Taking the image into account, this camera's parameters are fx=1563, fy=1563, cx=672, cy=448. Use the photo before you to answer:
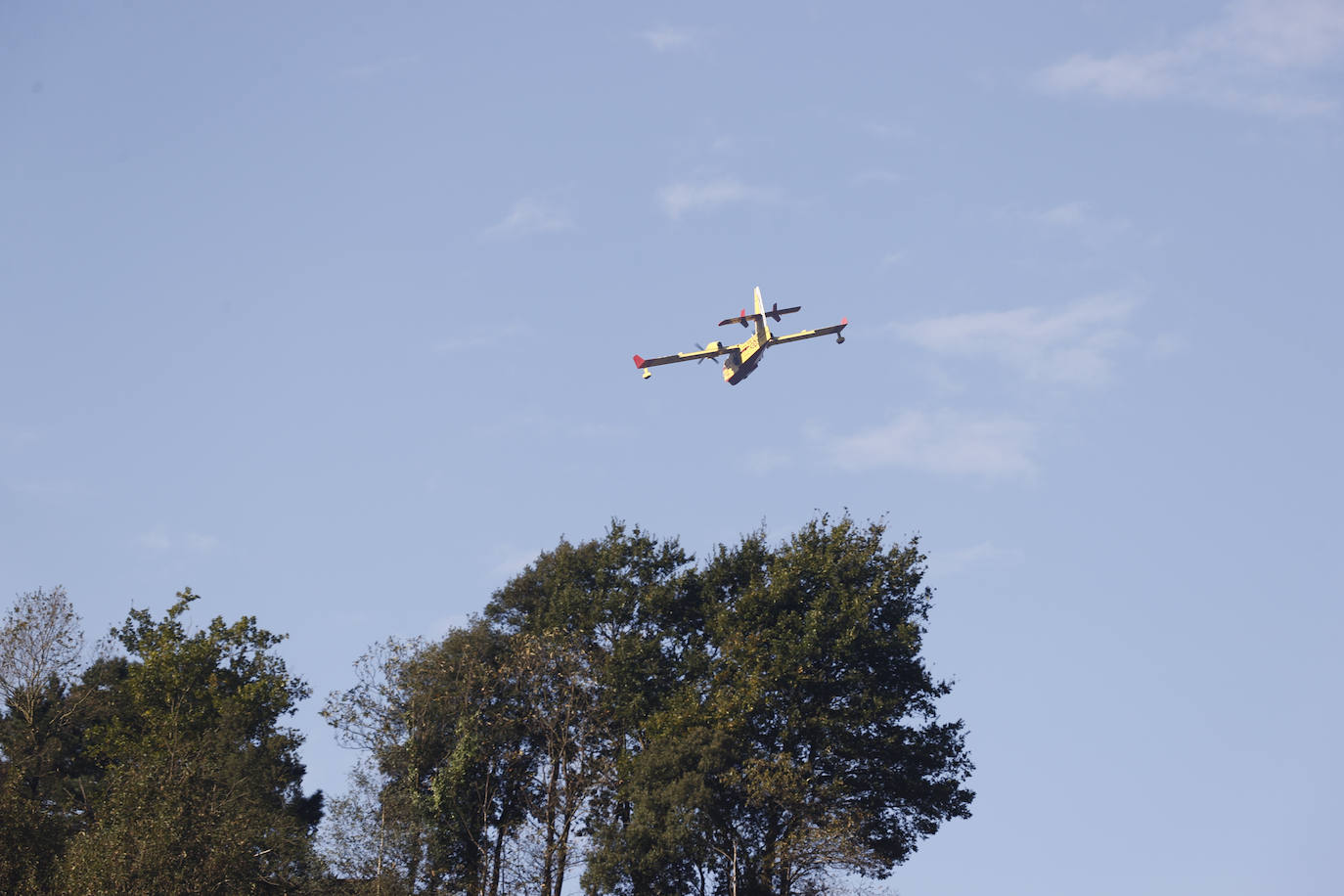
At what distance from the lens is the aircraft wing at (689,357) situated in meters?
89.4

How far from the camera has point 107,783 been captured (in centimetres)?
6788

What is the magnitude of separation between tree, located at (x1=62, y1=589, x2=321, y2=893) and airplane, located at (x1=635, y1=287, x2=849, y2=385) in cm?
2882

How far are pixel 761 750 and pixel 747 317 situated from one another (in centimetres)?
2973

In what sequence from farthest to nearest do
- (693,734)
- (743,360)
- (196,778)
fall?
(743,360) < (693,734) < (196,778)

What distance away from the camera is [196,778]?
167 ft

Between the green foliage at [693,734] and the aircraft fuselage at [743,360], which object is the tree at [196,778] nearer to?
the green foliage at [693,734]

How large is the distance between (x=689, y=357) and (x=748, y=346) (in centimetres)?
528

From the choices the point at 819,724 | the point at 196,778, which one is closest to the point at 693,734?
the point at 819,724

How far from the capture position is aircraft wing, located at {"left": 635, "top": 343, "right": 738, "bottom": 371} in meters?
89.4

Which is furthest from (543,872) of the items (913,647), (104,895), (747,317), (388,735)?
(747,317)

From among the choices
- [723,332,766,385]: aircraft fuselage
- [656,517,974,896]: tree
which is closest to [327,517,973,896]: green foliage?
[656,517,974,896]: tree

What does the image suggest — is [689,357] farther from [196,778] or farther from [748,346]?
[196,778]

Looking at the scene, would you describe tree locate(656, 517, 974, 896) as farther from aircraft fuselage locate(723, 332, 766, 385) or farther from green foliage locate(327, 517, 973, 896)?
aircraft fuselage locate(723, 332, 766, 385)

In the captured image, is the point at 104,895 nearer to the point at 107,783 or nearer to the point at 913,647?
the point at 107,783
